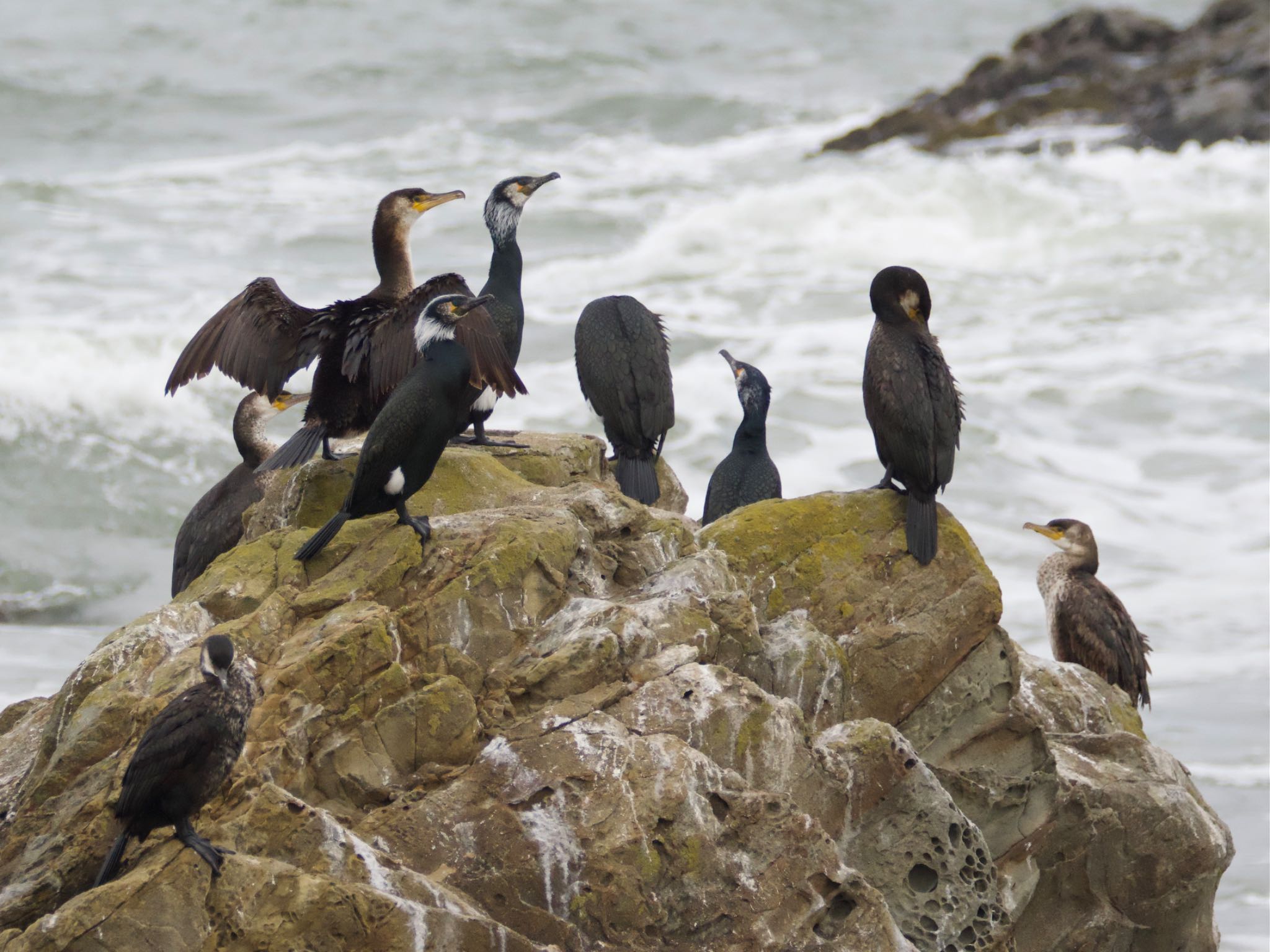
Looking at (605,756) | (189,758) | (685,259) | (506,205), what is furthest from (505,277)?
(685,259)

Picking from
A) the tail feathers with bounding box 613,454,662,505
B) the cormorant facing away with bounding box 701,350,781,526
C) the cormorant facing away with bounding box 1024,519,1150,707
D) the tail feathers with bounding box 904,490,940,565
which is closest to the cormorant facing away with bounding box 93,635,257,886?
the tail feathers with bounding box 904,490,940,565

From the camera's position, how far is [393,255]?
7.21 m

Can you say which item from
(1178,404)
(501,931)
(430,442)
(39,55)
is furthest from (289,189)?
(501,931)

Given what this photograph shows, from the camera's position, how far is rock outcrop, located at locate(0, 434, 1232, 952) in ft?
13.9

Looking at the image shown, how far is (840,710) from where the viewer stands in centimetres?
551

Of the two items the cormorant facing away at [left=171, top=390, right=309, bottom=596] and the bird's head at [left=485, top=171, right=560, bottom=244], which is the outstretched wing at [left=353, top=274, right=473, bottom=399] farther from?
the bird's head at [left=485, top=171, right=560, bottom=244]

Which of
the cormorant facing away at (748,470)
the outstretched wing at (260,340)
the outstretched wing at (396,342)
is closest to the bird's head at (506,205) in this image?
the outstretched wing at (260,340)

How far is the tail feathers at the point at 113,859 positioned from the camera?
4176 millimetres

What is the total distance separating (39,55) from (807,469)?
19.0 m

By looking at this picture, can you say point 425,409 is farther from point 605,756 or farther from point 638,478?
point 638,478

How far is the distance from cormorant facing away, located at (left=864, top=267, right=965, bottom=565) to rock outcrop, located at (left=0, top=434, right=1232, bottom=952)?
12 centimetres

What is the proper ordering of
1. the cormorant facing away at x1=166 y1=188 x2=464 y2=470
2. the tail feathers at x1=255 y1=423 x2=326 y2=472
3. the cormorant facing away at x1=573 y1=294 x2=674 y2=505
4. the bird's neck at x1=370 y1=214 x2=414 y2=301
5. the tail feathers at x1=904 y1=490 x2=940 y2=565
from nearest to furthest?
the tail feathers at x1=904 y1=490 x2=940 y2=565 → the tail feathers at x1=255 y1=423 x2=326 y2=472 → the cormorant facing away at x1=166 y1=188 x2=464 y2=470 → the bird's neck at x1=370 y1=214 x2=414 y2=301 → the cormorant facing away at x1=573 y1=294 x2=674 y2=505

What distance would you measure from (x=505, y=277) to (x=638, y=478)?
1122 millimetres

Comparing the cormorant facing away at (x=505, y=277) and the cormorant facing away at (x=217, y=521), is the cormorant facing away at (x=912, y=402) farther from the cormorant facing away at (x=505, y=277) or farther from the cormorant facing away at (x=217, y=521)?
the cormorant facing away at (x=217, y=521)
